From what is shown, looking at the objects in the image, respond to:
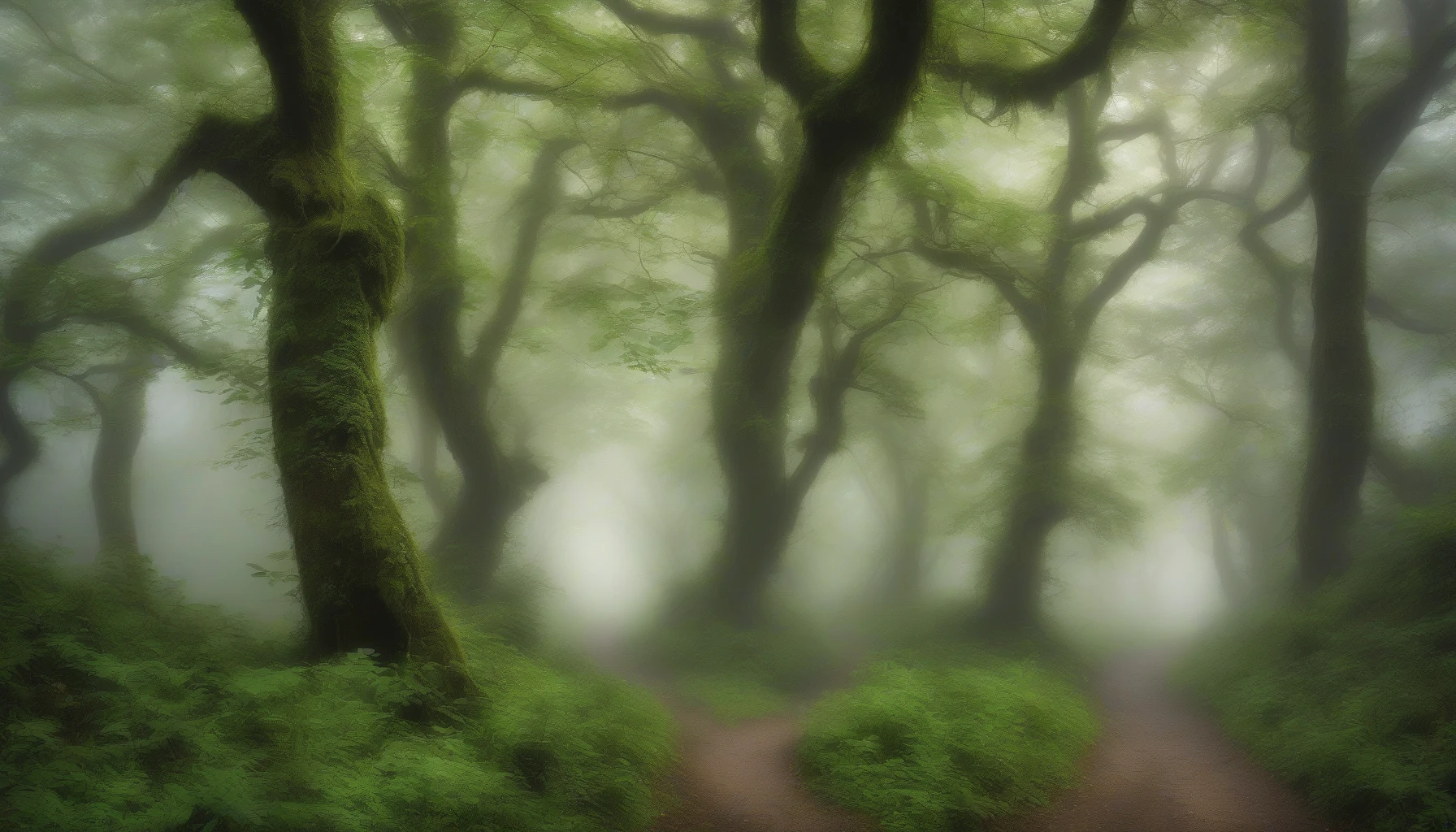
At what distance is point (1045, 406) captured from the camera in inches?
580

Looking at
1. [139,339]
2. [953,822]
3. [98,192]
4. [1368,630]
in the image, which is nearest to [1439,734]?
[1368,630]

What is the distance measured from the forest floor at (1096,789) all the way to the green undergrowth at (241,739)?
79cm

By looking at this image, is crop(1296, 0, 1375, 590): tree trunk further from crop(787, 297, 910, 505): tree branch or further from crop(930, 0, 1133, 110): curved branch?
crop(787, 297, 910, 505): tree branch

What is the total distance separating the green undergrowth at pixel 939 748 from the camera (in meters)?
A: 6.12

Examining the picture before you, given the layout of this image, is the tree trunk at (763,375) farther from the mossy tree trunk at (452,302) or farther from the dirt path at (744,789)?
the dirt path at (744,789)

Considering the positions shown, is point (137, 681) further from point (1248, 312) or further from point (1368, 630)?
point (1248, 312)

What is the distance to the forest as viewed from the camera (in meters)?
5.69

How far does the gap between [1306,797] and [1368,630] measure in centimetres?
370

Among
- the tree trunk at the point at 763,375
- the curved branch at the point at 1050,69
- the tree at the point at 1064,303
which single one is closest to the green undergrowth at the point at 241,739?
the tree trunk at the point at 763,375

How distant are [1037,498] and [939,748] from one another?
929cm

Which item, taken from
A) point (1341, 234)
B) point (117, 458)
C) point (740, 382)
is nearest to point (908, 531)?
point (740, 382)

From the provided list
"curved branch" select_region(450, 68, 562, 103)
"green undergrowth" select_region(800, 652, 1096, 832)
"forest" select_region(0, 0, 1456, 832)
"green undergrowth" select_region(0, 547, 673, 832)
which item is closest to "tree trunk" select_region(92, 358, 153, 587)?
"forest" select_region(0, 0, 1456, 832)

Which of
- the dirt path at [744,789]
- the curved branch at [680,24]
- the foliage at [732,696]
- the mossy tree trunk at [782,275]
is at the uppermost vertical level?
the curved branch at [680,24]

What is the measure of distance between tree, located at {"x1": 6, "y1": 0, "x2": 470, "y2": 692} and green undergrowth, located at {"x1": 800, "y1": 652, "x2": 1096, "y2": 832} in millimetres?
3626
